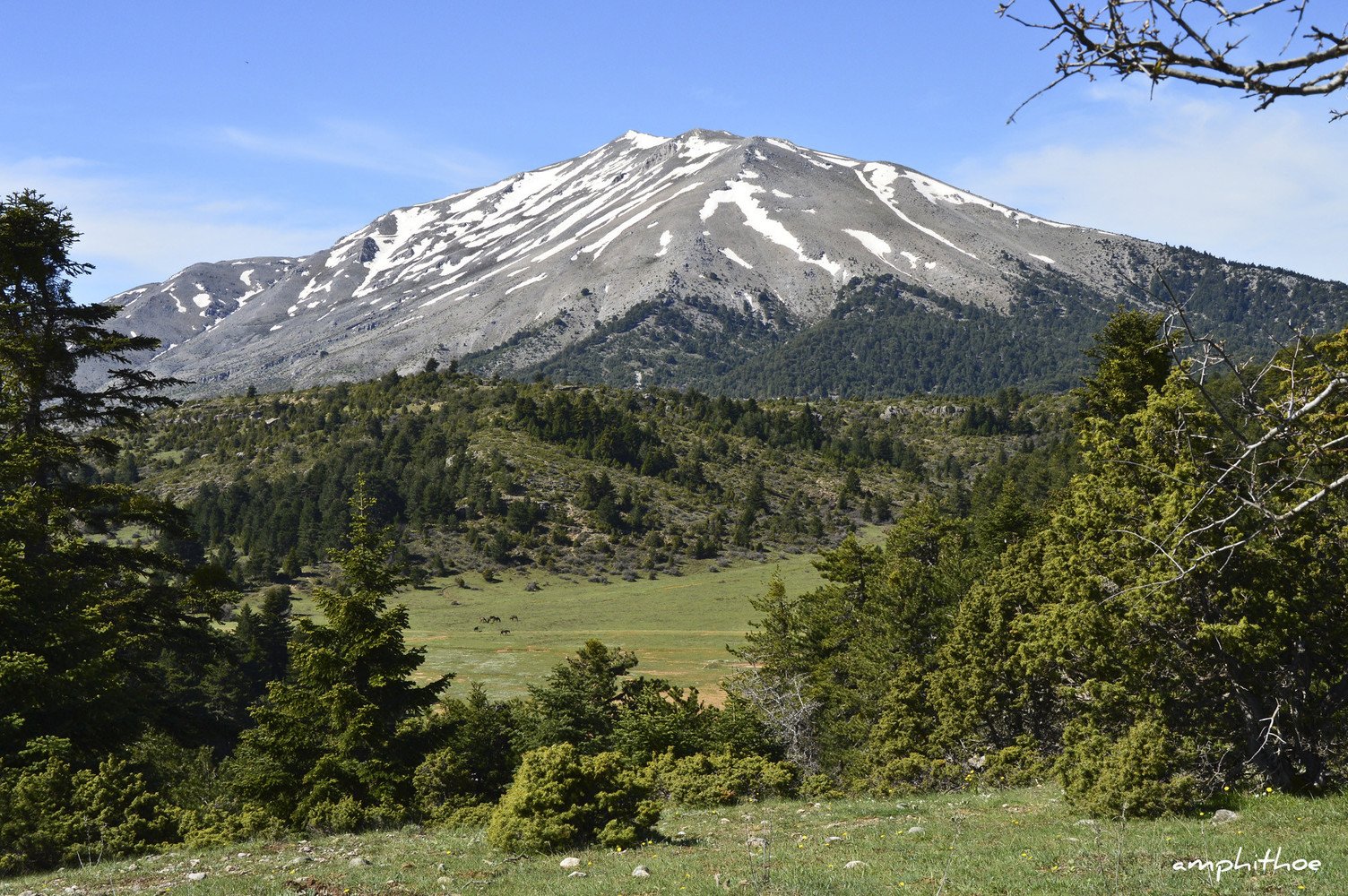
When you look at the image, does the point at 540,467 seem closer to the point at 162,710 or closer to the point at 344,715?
the point at 344,715

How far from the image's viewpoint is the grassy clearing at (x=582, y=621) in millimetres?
66062

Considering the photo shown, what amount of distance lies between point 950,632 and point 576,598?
8072 centimetres

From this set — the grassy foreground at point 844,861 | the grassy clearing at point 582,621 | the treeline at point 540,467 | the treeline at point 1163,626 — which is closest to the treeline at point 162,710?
the grassy foreground at point 844,861

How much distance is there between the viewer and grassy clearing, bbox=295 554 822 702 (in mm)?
66062

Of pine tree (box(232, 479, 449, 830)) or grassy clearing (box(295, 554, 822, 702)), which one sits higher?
pine tree (box(232, 479, 449, 830))

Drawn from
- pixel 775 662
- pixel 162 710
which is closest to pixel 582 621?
pixel 775 662

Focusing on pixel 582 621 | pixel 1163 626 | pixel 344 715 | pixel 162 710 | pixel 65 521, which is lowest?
pixel 582 621

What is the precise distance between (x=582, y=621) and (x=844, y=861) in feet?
272

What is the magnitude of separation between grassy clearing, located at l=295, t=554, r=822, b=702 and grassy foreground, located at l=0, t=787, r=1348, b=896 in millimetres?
40971

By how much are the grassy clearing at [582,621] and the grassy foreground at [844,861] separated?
134 ft

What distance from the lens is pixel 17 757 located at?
657 inches

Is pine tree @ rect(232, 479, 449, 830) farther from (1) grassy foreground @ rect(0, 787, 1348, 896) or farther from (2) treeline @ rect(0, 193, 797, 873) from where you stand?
(1) grassy foreground @ rect(0, 787, 1348, 896)

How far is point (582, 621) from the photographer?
3647 inches

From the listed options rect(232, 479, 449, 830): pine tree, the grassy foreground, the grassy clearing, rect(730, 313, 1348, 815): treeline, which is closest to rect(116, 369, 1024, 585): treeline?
the grassy clearing
